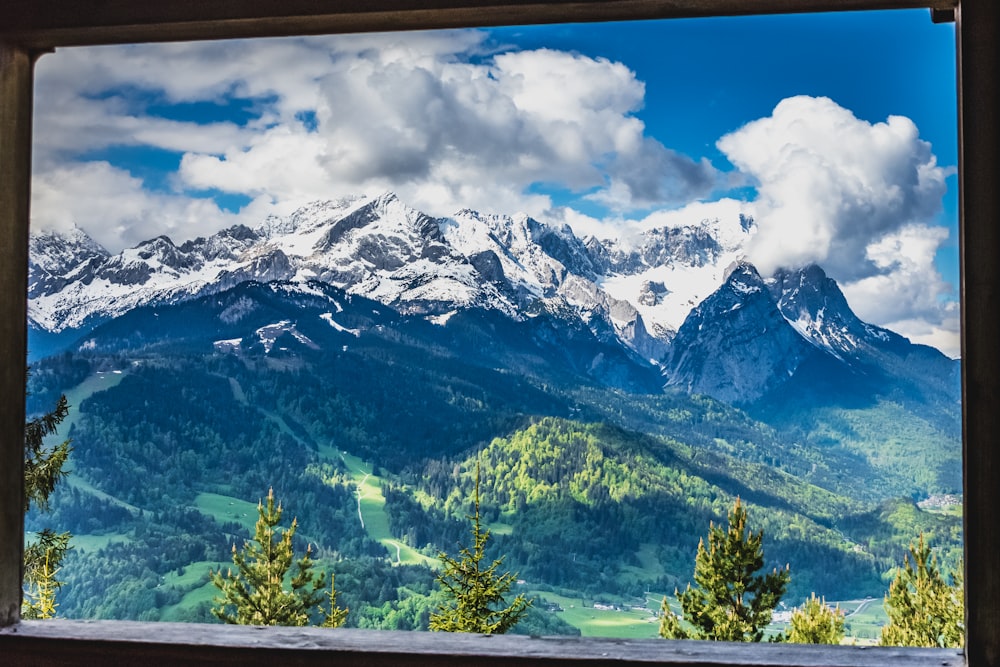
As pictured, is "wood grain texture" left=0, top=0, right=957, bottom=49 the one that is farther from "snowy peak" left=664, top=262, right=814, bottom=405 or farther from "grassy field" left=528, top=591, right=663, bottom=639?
"snowy peak" left=664, top=262, right=814, bottom=405

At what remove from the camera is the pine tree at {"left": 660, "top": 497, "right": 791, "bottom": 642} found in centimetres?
1296

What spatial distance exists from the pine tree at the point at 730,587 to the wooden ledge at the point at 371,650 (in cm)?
1208

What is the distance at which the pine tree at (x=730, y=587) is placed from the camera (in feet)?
42.5

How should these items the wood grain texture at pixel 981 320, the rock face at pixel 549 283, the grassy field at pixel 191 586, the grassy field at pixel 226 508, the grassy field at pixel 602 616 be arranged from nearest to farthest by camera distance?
1. the wood grain texture at pixel 981 320
2. the grassy field at pixel 191 586
3. the grassy field at pixel 602 616
4. the grassy field at pixel 226 508
5. the rock face at pixel 549 283

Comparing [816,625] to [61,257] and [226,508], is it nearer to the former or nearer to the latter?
[226,508]

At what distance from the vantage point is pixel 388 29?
121cm

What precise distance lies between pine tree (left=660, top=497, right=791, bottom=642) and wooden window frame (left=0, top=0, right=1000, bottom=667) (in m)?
12.1

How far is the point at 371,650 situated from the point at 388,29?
800 millimetres

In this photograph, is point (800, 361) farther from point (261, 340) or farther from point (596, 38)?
point (261, 340)

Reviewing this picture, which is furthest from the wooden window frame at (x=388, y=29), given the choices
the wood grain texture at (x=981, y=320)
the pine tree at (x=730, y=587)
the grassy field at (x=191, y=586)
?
the grassy field at (x=191, y=586)

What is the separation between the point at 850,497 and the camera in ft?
164

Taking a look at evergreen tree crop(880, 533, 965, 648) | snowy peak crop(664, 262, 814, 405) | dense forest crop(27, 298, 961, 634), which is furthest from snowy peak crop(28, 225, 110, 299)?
evergreen tree crop(880, 533, 965, 648)

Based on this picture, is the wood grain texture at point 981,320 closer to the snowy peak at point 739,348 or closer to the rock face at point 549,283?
the rock face at point 549,283

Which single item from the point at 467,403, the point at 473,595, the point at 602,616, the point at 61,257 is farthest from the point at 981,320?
the point at 61,257
